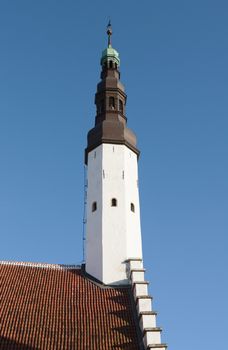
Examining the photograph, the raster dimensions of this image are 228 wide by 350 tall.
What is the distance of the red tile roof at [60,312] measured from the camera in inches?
770

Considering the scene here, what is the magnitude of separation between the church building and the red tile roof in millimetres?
35

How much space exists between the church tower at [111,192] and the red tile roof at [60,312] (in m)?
1.23

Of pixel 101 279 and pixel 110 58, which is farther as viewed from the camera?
pixel 110 58

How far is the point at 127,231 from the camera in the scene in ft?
82.7

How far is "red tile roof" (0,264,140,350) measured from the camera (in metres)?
19.6

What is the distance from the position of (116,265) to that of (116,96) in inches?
381

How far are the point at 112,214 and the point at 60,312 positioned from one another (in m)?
5.83

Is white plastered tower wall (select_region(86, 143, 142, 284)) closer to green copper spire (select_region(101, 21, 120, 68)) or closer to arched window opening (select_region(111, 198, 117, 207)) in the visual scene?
arched window opening (select_region(111, 198, 117, 207))

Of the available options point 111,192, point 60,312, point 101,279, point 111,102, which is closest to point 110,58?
point 111,102

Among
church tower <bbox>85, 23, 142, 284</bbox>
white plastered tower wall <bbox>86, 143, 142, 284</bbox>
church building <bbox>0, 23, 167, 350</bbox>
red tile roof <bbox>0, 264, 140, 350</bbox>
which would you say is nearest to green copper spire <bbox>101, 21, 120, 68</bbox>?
church building <bbox>0, 23, 167, 350</bbox>

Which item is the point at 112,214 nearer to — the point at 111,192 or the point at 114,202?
the point at 114,202

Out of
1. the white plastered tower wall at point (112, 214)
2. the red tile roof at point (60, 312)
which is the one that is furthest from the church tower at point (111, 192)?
the red tile roof at point (60, 312)

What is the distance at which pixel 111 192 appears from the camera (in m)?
26.2

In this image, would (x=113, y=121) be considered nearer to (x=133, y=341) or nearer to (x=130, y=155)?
(x=130, y=155)
